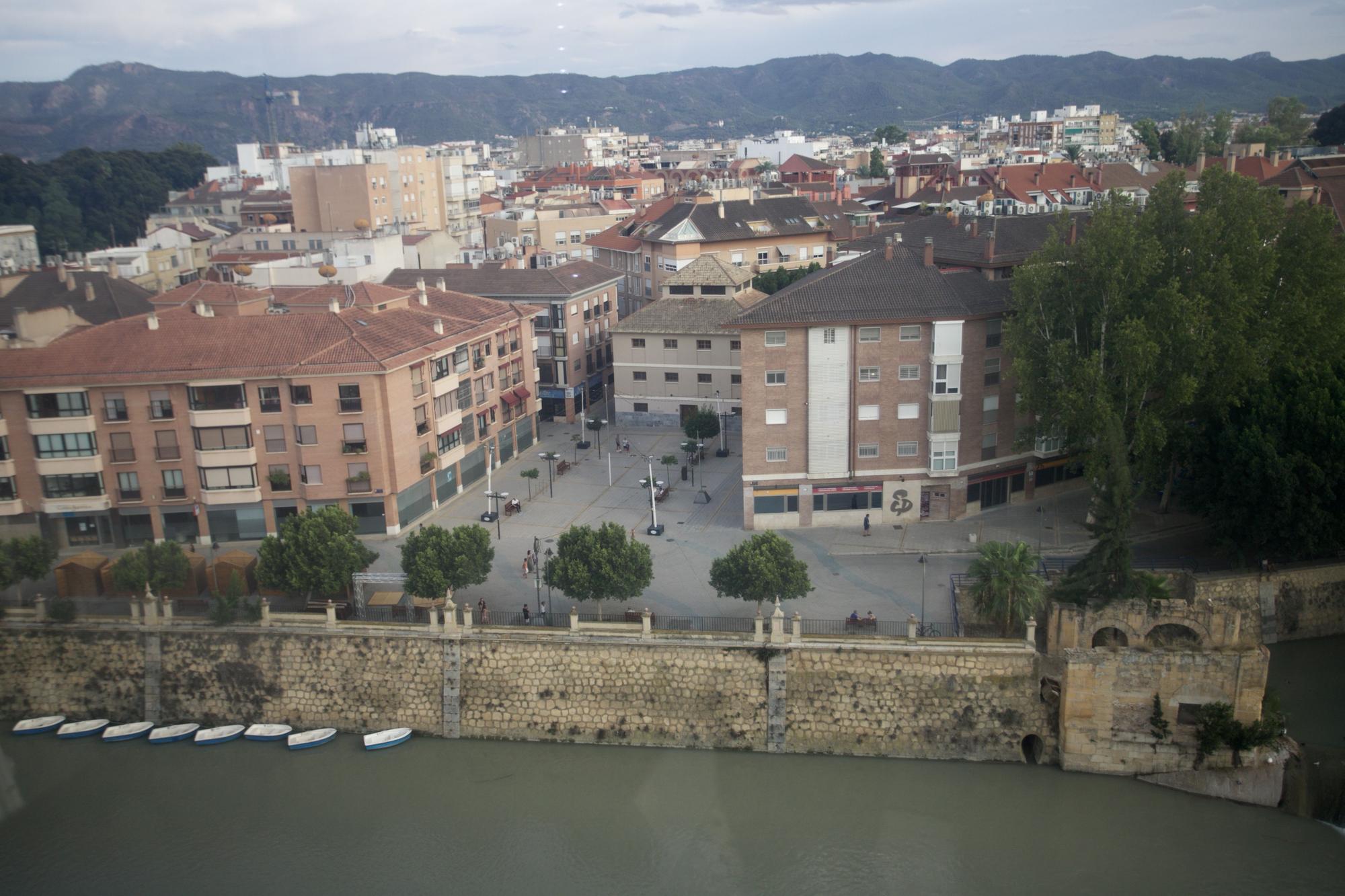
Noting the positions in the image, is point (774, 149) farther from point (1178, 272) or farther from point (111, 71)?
point (1178, 272)

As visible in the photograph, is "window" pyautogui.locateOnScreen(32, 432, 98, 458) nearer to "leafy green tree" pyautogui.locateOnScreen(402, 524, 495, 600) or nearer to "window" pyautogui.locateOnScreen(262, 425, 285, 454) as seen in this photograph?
"window" pyautogui.locateOnScreen(262, 425, 285, 454)

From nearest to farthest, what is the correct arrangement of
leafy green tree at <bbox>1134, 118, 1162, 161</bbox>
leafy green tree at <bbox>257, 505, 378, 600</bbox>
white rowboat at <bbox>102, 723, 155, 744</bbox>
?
white rowboat at <bbox>102, 723, 155, 744</bbox>
leafy green tree at <bbox>257, 505, 378, 600</bbox>
leafy green tree at <bbox>1134, 118, 1162, 161</bbox>

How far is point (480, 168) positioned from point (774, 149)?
1331 inches

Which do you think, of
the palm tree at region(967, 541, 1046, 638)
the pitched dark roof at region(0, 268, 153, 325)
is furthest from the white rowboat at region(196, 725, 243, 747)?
the pitched dark roof at region(0, 268, 153, 325)

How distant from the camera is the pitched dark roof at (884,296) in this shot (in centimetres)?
2534

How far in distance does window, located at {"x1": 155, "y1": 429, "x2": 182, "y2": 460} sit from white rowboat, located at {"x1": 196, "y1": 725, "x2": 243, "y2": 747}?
7673 mm

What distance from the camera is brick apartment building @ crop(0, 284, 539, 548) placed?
82.4 feet

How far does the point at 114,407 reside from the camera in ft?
83.2

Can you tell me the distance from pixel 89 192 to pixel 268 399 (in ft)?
195

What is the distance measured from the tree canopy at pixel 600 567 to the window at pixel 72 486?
12252mm

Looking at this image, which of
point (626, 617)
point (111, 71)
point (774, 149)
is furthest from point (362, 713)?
point (774, 149)

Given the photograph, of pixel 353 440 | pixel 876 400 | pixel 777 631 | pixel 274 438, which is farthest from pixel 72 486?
pixel 876 400

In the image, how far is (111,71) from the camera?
47719mm

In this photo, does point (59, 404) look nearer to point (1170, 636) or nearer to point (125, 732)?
point (125, 732)
